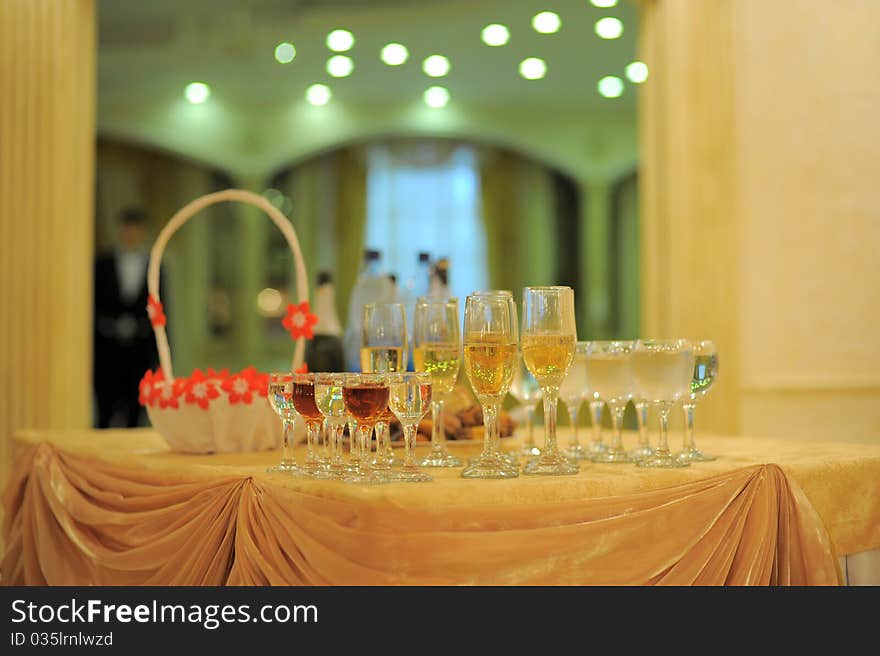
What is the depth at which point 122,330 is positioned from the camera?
6324mm

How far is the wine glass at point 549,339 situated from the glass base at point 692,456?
0.21 metres

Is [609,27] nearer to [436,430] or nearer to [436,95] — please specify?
[436,95]

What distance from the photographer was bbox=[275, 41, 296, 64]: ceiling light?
7168 millimetres

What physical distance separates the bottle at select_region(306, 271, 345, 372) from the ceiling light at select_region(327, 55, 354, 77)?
18.3 feet

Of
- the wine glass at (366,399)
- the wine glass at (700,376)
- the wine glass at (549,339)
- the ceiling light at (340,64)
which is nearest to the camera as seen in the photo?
the wine glass at (366,399)

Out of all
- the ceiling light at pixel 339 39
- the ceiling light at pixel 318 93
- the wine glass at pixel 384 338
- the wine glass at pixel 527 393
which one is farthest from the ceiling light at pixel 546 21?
the wine glass at pixel 384 338

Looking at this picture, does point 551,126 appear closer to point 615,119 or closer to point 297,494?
point 615,119

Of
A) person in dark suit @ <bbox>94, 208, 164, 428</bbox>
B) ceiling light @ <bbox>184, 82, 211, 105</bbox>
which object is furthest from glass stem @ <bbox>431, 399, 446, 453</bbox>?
ceiling light @ <bbox>184, 82, 211, 105</bbox>

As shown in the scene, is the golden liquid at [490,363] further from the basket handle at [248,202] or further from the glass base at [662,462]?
the basket handle at [248,202]

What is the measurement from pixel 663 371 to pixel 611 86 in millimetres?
6857

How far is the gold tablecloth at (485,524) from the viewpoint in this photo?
1.14 meters

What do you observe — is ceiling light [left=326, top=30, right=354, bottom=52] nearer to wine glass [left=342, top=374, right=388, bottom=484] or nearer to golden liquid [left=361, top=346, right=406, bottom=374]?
golden liquid [left=361, top=346, right=406, bottom=374]

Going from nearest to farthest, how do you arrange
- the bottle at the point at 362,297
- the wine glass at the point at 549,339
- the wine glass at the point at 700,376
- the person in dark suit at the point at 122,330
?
the wine glass at the point at 549,339 < the wine glass at the point at 700,376 < the bottle at the point at 362,297 < the person in dark suit at the point at 122,330
